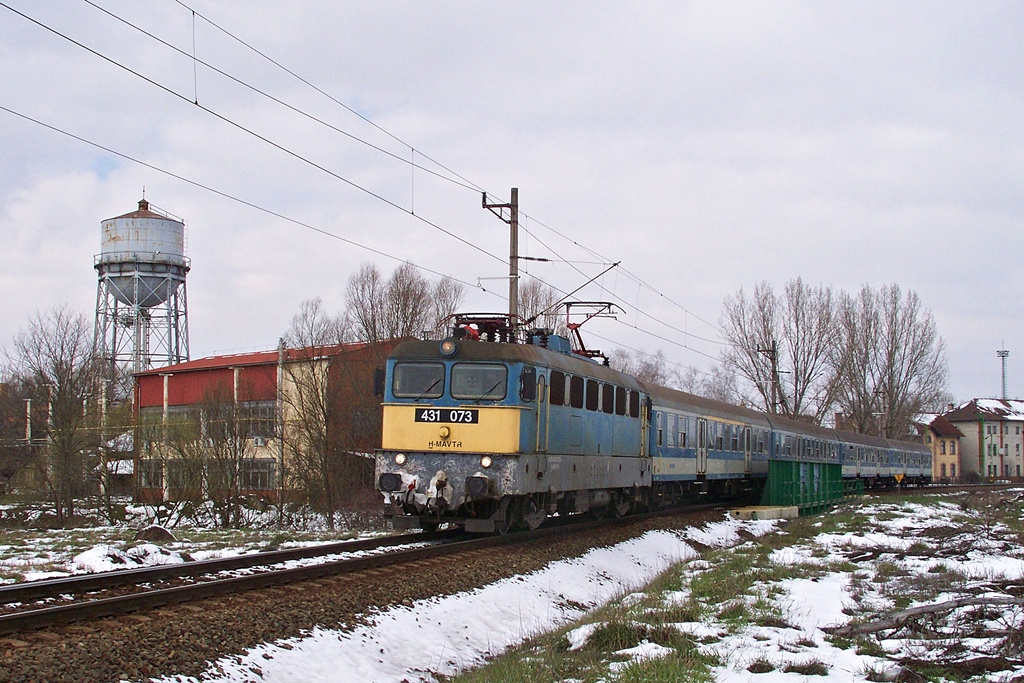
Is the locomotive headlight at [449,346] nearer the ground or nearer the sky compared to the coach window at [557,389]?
nearer the sky

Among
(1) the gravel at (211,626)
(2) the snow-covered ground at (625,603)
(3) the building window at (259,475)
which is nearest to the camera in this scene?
(1) the gravel at (211,626)

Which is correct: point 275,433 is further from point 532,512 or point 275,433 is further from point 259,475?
point 532,512

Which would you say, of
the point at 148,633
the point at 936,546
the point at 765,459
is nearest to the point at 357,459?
the point at 765,459

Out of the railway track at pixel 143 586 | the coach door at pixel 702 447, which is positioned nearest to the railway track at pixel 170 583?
the railway track at pixel 143 586

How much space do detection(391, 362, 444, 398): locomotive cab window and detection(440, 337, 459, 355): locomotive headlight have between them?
0.80ft

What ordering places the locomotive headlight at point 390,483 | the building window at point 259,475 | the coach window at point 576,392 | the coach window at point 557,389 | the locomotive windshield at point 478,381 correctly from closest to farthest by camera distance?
the locomotive headlight at point 390,483, the locomotive windshield at point 478,381, the coach window at point 557,389, the coach window at point 576,392, the building window at point 259,475

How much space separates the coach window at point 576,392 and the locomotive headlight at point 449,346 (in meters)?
2.52

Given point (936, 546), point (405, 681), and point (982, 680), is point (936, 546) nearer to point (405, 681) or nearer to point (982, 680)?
point (982, 680)

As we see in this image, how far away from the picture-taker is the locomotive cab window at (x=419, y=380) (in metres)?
15.1

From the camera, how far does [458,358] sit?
15109 millimetres

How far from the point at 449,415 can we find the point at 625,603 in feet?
14.1

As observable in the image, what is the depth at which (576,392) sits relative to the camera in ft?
55.5

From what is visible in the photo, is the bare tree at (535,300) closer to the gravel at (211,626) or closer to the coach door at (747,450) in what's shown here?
the coach door at (747,450)

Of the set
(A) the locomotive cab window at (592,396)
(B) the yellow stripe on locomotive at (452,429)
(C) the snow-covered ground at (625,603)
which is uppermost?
(A) the locomotive cab window at (592,396)
